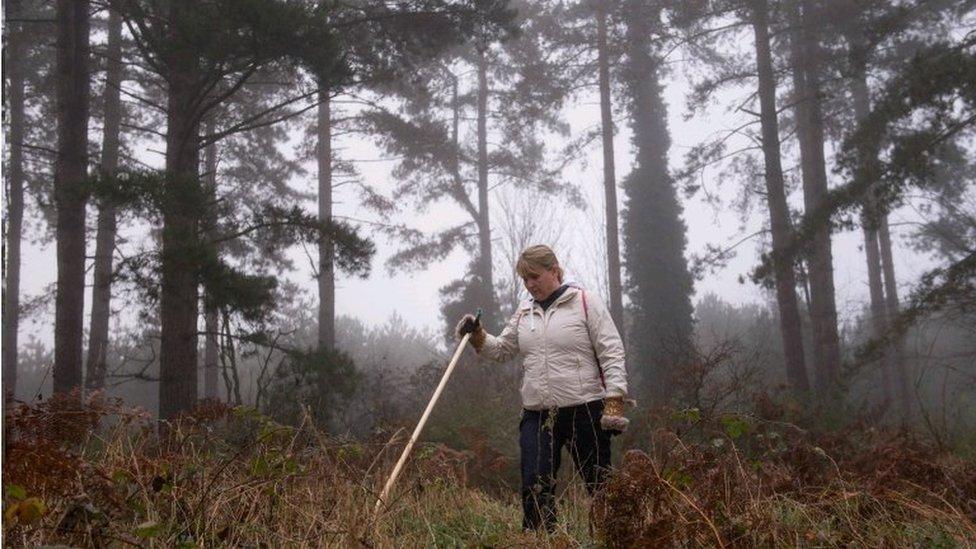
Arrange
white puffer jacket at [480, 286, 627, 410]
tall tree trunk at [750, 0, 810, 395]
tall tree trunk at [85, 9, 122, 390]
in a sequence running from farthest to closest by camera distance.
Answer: tall tree trunk at [750, 0, 810, 395] < tall tree trunk at [85, 9, 122, 390] < white puffer jacket at [480, 286, 627, 410]

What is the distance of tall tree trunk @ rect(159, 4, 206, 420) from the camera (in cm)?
907

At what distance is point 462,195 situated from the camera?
2322 centimetres

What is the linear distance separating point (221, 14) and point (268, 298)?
3126 mm

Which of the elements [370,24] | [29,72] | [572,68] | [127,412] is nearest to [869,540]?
[127,412]

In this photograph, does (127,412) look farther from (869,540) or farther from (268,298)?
Result: (268,298)

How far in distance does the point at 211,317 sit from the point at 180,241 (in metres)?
4.10

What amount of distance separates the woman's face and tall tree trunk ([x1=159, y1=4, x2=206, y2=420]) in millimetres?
5085

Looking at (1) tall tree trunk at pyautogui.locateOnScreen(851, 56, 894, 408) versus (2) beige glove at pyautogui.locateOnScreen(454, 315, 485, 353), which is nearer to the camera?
(2) beige glove at pyautogui.locateOnScreen(454, 315, 485, 353)

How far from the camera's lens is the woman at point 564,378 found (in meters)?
4.61

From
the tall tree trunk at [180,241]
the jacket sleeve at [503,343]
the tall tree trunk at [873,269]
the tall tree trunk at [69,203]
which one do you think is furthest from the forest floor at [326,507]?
the tall tree trunk at [873,269]

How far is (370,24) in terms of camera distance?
11570mm

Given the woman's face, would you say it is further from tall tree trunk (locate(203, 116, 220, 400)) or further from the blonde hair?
tall tree trunk (locate(203, 116, 220, 400))

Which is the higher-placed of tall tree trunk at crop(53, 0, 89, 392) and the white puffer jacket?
tall tree trunk at crop(53, 0, 89, 392)

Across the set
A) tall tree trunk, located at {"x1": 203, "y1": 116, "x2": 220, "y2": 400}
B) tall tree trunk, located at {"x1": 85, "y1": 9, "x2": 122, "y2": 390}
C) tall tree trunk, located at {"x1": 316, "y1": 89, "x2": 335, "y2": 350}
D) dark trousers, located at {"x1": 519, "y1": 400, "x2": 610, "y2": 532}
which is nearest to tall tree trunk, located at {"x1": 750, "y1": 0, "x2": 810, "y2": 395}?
tall tree trunk, located at {"x1": 316, "y1": 89, "x2": 335, "y2": 350}
